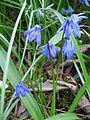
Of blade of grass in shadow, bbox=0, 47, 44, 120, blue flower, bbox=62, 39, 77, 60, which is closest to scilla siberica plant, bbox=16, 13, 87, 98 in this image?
blue flower, bbox=62, 39, 77, 60

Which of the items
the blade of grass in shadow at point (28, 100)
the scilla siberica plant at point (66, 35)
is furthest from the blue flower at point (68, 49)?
the blade of grass in shadow at point (28, 100)

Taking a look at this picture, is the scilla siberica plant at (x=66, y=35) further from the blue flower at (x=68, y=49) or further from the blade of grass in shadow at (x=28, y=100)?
the blade of grass in shadow at (x=28, y=100)

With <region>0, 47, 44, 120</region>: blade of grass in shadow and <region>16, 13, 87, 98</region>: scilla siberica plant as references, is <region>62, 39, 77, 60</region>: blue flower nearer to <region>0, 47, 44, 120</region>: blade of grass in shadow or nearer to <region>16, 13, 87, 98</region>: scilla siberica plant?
<region>16, 13, 87, 98</region>: scilla siberica plant

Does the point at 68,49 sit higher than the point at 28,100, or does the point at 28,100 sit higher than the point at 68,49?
the point at 68,49

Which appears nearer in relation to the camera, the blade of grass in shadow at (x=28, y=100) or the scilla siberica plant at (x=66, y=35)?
the scilla siberica plant at (x=66, y=35)

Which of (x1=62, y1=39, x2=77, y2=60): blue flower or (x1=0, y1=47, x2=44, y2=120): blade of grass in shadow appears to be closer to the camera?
(x1=62, y1=39, x2=77, y2=60): blue flower

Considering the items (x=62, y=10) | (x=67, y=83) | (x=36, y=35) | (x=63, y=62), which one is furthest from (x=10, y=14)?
(x=36, y=35)

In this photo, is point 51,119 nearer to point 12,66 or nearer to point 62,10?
point 12,66

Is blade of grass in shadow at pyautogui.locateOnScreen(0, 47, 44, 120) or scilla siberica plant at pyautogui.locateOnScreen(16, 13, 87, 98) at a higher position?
scilla siberica plant at pyautogui.locateOnScreen(16, 13, 87, 98)

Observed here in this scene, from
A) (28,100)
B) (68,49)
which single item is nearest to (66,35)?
(68,49)

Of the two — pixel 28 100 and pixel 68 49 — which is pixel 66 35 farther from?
pixel 28 100

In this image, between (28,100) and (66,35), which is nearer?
(66,35)
